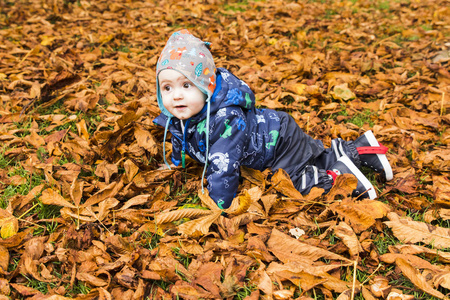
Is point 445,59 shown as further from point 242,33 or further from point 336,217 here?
point 336,217

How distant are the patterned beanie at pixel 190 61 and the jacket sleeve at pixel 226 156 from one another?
8.9 inches

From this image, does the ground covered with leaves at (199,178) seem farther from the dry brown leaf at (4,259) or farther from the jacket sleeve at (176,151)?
the jacket sleeve at (176,151)

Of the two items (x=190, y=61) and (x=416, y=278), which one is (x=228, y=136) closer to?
(x=190, y=61)

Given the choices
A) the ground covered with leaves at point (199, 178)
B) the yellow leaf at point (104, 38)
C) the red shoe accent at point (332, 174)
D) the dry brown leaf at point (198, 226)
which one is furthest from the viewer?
the yellow leaf at point (104, 38)

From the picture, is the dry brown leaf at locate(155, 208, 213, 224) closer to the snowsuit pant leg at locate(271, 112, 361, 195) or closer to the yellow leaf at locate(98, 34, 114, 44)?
the snowsuit pant leg at locate(271, 112, 361, 195)

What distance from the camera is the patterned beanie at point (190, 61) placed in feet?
7.74

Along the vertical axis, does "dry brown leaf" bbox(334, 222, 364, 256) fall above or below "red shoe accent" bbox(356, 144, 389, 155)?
below

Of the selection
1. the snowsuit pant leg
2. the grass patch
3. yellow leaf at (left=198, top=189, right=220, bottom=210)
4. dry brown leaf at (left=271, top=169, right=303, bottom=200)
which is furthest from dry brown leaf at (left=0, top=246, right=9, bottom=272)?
the grass patch

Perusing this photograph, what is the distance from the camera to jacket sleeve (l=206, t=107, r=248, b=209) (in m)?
2.41

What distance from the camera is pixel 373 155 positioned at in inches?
111

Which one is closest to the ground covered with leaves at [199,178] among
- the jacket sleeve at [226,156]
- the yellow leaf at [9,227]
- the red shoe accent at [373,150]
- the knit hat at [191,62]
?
the yellow leaf at [9,227]

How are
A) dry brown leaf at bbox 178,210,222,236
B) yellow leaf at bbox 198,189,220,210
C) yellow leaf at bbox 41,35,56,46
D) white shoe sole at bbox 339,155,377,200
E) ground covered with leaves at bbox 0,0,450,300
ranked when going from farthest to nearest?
yellow leaf at bbox 41,35,56,46, white shoe sole at bbox 339,155,377,200, yellow leaf at bbox 198,189,220,210, dry brown leaf at bbox 178,210,222,236, ground covered with leaves at bbox 0,0,450,300

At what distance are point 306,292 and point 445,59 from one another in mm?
3852

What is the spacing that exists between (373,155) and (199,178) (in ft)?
4.64
